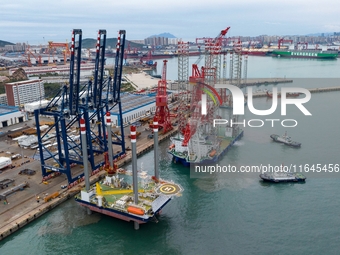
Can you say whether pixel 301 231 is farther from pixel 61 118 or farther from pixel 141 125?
pixel 141 125

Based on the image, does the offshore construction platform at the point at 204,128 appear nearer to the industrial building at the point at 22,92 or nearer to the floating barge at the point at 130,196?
the floating barge at the point at 130,196

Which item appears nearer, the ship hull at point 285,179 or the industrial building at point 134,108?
the ship hull at point 285,179

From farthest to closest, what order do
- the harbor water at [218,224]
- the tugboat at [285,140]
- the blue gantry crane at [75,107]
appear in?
the tugboat at [285,140], the blue gantry crane at [75,107], the harbor water at [218,224]

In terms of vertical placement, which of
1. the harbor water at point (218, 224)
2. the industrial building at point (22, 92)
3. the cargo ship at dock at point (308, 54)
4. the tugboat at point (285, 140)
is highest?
the cargo ship at dock at point (308, 54)

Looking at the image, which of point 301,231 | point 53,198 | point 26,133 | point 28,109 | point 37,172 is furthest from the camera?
point 28,109

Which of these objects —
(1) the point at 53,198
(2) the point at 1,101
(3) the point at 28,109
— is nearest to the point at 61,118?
(1) the point at 53,198

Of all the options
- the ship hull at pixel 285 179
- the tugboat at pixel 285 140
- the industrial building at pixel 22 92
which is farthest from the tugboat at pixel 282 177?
the industrial building at pixel 22 92

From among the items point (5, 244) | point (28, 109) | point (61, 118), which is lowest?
point (5, 244)
